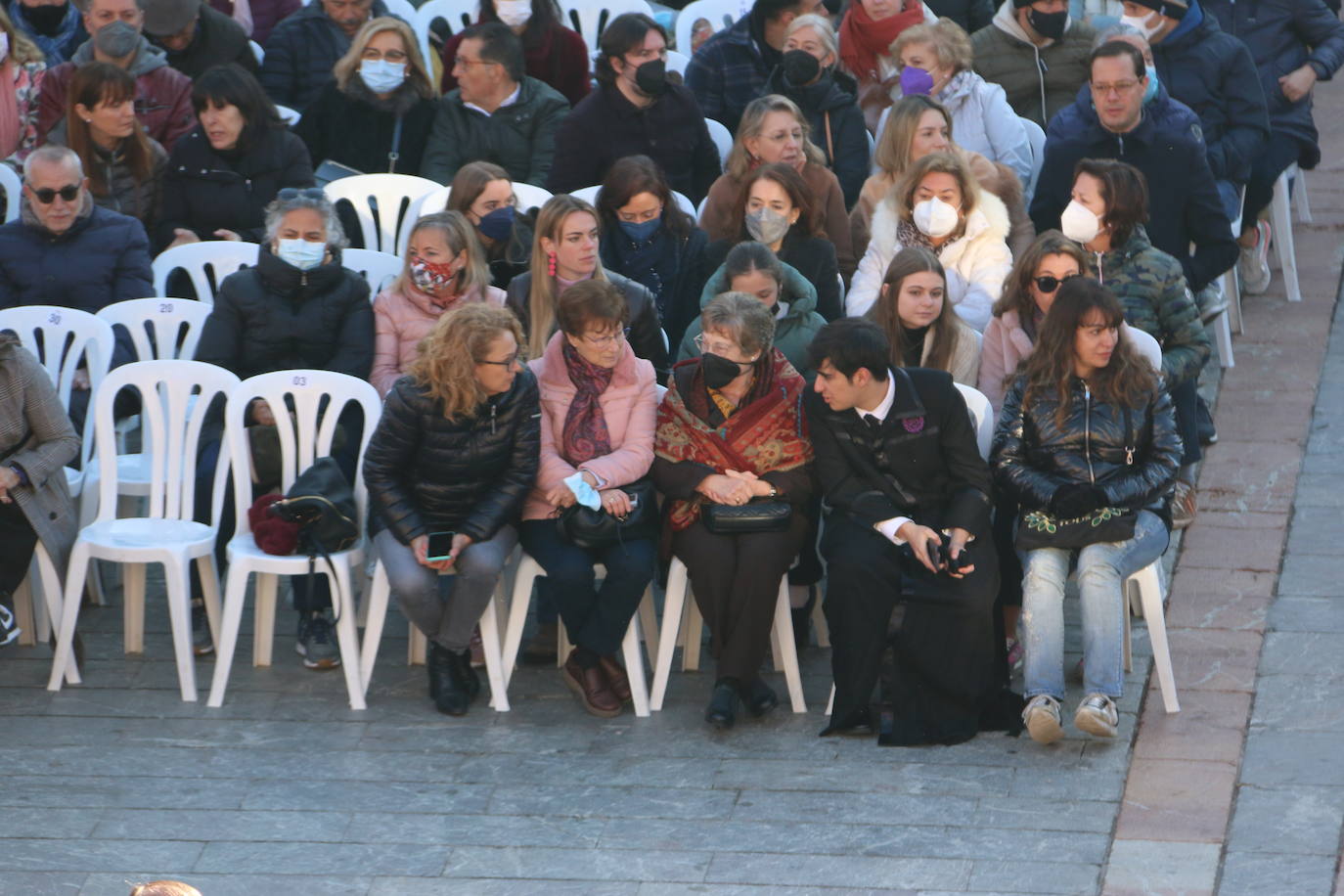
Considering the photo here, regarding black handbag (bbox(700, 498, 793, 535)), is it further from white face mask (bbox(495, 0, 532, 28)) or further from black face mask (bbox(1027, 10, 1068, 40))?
white face mask (bbox(495, 0, 532, 28))

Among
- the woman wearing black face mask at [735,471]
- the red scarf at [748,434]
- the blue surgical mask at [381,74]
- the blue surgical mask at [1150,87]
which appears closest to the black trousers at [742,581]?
the woman wearing black face mask at [735,471]

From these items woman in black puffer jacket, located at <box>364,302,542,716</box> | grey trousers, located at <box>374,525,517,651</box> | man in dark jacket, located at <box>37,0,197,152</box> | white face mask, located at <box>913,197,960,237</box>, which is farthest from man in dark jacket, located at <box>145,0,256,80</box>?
grey trousers, located at <box>374,525,517,651</box>

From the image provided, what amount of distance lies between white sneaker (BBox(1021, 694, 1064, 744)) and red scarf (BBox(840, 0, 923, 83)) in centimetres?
370

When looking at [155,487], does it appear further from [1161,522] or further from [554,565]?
[1161,522]

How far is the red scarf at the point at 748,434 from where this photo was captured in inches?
273

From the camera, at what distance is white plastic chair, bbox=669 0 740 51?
1034cm

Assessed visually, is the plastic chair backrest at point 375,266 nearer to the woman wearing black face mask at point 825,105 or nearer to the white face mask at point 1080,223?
the woman wearing black face mask at point 825,105

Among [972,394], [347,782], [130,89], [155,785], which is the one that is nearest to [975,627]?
[972,394]

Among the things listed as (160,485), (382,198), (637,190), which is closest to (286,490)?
(160,485)

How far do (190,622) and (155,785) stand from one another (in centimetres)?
86

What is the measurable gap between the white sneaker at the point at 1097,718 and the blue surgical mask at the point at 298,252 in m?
2.86

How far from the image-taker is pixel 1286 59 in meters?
9.84

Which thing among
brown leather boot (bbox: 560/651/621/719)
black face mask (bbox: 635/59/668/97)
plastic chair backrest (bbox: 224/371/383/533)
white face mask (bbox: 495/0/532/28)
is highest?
white face mask (bbox: 495/0/532/28)

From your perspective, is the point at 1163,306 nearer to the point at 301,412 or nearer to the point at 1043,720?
the point at 1043,720
